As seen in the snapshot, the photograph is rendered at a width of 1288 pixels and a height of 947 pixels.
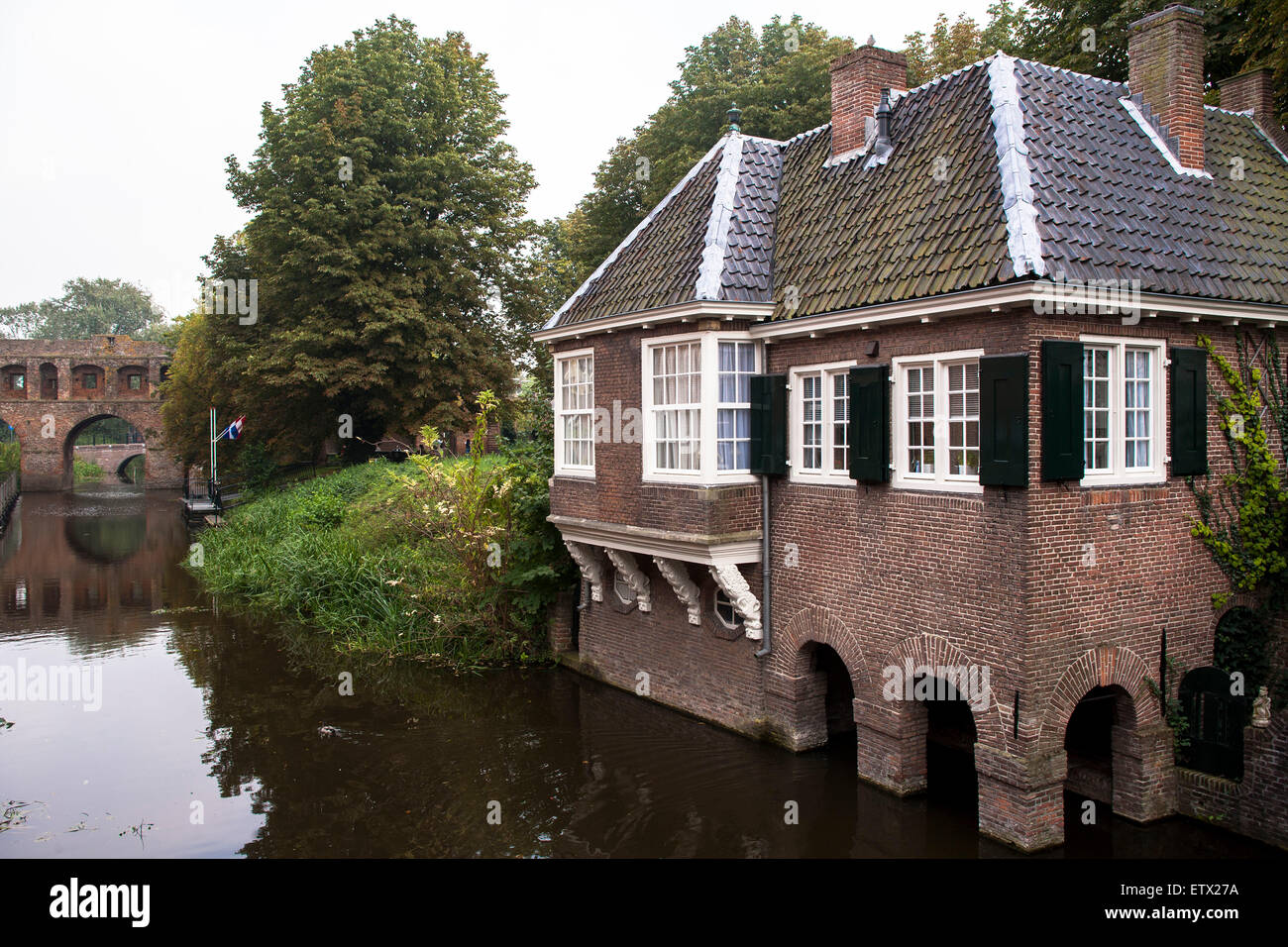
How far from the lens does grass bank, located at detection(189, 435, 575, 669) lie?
58.3ft

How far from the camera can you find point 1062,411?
9.46 m

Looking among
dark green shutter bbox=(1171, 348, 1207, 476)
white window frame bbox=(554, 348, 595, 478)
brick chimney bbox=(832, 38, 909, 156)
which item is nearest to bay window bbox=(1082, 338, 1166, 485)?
dark green shutter bbox=(1171, 348, 1207, 476)

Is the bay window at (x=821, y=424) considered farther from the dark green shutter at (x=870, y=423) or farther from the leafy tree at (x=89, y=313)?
the leafy tree at (x=89, y=313)

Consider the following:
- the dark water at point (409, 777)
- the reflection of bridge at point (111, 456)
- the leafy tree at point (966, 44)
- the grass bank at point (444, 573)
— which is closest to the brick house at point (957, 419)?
the dark water at point (409, 777)

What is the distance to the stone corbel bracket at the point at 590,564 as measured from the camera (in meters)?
15.9

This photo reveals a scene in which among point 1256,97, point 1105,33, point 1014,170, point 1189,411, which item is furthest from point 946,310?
point 1105,33

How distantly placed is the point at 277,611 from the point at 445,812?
44.2 feet

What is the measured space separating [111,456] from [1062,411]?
79.8 metres

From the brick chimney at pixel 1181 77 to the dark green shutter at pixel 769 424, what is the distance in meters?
6.16

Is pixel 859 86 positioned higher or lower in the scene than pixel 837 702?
higher

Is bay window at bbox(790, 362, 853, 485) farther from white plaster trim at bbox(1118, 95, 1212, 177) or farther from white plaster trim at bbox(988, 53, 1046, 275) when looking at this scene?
white plaster trim at bbox(1118, 95, 1212, 177)
